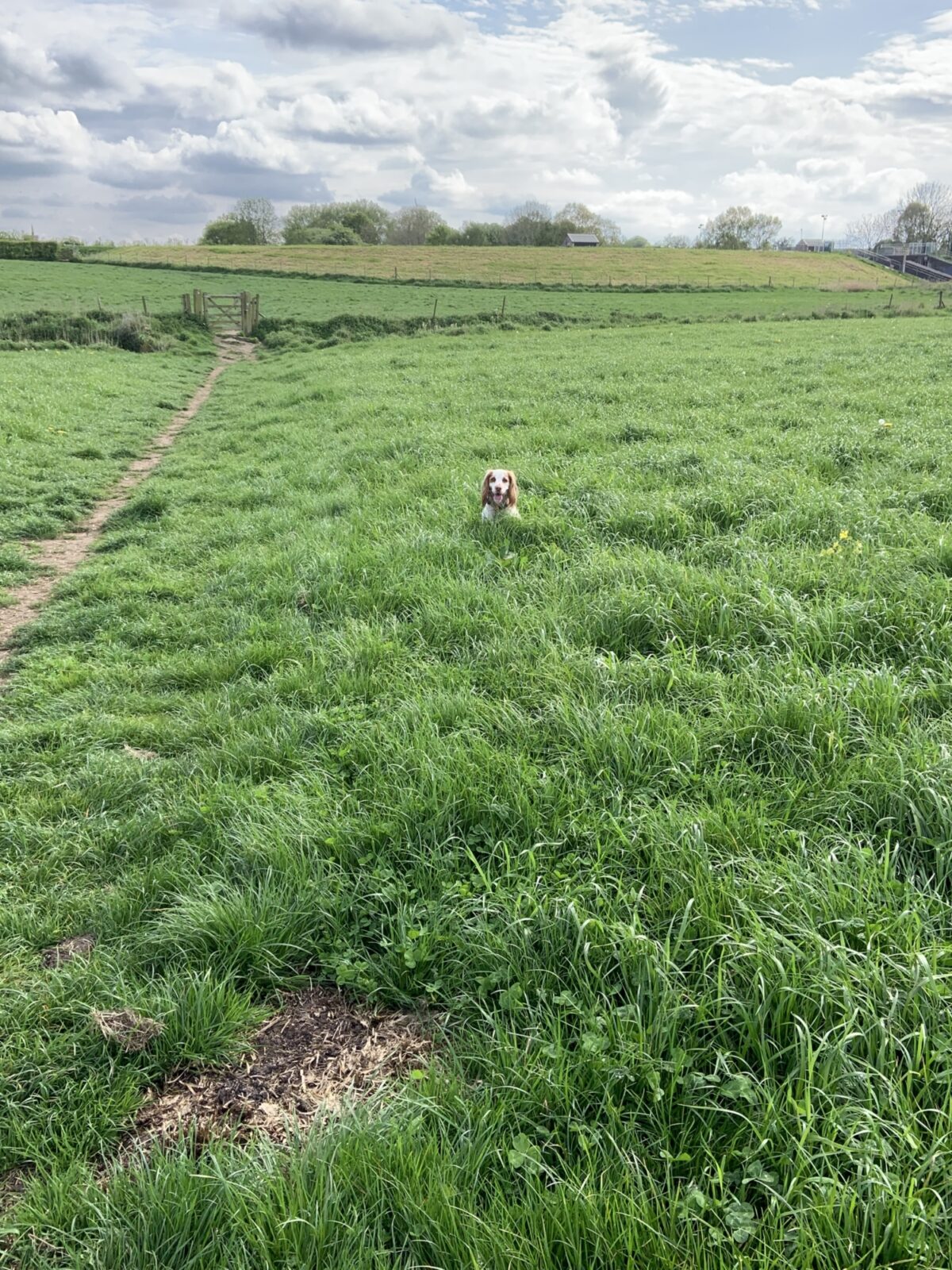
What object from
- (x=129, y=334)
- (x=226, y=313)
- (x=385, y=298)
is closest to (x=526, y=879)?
(x=129, y=334)

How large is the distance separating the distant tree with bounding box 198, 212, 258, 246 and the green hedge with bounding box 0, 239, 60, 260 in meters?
34.6

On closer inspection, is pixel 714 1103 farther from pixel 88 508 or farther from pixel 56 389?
pixel 56 389

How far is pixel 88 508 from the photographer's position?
10.1 meters

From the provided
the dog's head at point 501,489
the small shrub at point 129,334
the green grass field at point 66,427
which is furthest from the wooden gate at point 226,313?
the dog's head at point 501,489

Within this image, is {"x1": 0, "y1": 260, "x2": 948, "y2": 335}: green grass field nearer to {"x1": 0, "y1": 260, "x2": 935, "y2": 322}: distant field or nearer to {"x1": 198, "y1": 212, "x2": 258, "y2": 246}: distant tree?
{"x1": 0, "y1": 260, "x2": 935, "y2": 322}: distant field

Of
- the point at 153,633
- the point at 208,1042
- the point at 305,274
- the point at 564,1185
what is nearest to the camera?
the point at 564,1185

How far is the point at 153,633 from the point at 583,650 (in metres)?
3.69

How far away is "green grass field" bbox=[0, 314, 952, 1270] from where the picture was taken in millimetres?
1764

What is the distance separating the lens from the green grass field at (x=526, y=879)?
69.4 inches

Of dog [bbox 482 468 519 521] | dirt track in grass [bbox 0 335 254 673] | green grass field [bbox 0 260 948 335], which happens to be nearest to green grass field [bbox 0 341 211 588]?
dirt track in grass [bbox 0 335 254 673]

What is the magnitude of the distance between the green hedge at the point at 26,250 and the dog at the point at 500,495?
7146 centimetres

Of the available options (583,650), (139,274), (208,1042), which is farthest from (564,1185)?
(139,274)

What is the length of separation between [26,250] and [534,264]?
142ft

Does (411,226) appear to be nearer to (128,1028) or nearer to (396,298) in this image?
(396,298)
